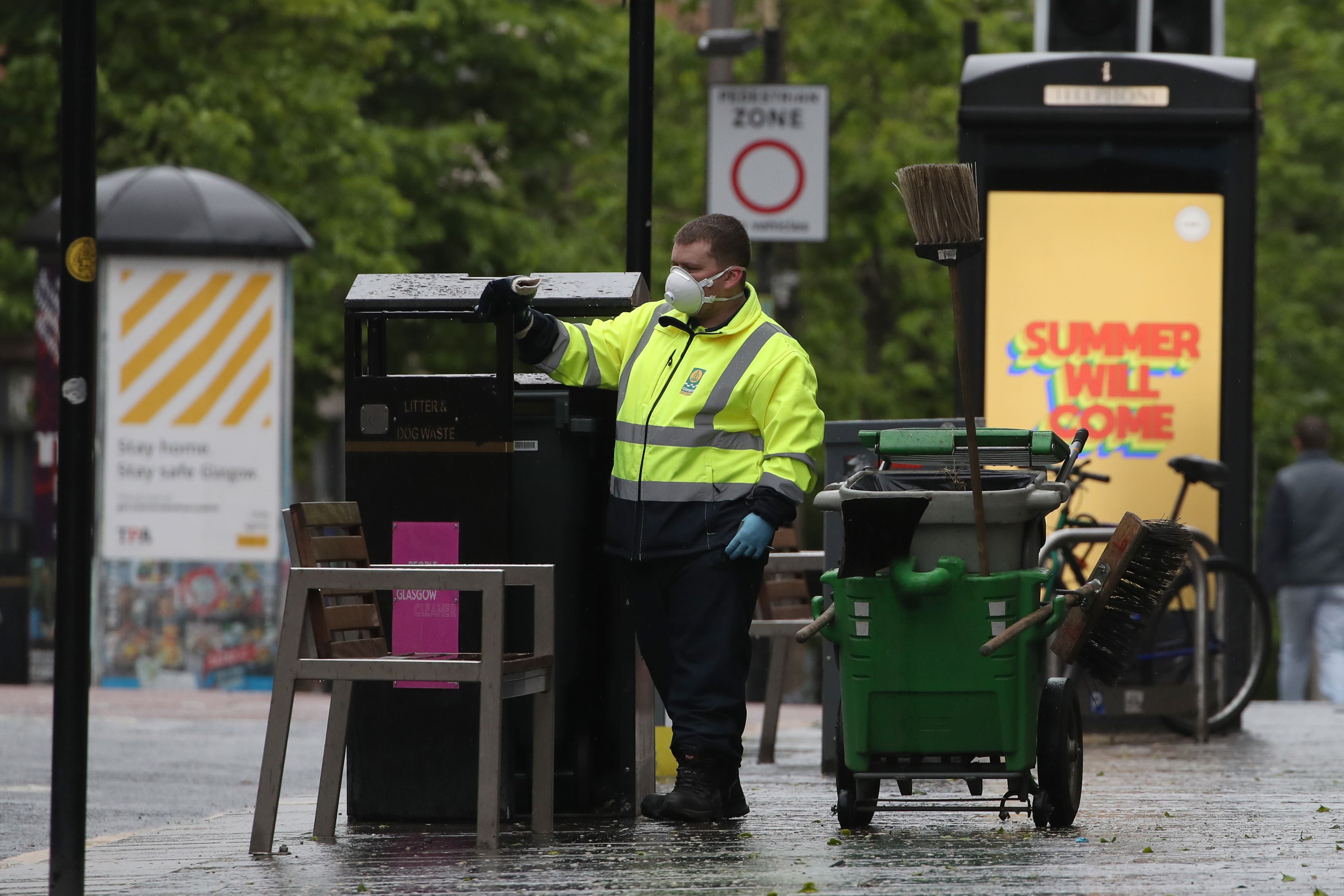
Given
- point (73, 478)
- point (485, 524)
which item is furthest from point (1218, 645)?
point (73, 478)

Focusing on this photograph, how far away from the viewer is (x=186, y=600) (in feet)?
49.0

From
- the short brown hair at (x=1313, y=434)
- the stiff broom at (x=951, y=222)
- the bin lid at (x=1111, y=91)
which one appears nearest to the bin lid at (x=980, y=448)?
the stiff broom at (x=951, y=222)

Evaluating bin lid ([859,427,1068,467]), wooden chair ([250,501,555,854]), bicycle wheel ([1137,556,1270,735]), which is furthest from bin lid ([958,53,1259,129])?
wooden chair ([250,501,555,854])

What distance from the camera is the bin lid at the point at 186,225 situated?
15.0 metres

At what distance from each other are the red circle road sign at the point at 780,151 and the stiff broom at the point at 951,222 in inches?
290

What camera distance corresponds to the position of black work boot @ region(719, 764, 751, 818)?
258 inches

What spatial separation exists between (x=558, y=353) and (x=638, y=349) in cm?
26

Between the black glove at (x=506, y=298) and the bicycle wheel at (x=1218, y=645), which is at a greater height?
the black glove at (x=506, y=298)

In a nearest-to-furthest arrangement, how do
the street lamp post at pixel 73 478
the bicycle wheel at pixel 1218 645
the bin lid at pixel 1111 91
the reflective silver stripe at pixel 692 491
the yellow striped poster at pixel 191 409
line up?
the street lamp post at pixel 73 478
the reflective silver stripe at pixel 692 491
the bicycle wheel at pixel 1218 645
the bin lid at pixel 1111 91
the yellow striped poster at pixel 191 409

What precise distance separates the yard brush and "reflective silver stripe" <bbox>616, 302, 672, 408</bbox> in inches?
58.9

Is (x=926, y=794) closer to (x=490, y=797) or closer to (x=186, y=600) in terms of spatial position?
(x=490, y=797)

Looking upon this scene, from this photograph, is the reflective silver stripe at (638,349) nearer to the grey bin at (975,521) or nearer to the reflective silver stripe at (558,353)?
the reflective silver stripe at (558,353)

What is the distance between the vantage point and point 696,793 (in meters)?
6.46

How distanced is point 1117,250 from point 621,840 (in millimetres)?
5573
